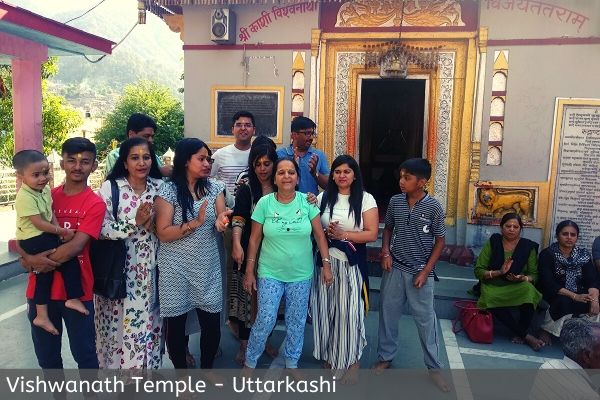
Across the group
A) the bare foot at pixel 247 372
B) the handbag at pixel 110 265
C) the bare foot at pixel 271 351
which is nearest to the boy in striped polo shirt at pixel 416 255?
the bare foot at pixel 271 351

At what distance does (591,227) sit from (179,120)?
71.8ft

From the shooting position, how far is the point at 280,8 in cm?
612

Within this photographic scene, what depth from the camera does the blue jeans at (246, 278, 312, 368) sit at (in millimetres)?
3045

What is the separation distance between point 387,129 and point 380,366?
4604mm

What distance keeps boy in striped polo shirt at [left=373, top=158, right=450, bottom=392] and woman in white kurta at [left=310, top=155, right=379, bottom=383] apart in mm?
272

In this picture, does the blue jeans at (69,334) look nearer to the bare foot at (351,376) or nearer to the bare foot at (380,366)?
the bare foot at (351,376)

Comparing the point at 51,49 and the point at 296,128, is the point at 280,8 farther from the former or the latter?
the point at 51,49

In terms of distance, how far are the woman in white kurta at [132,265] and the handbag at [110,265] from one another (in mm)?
51

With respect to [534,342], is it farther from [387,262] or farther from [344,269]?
[344,269]

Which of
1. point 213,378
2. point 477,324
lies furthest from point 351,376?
point 477,324

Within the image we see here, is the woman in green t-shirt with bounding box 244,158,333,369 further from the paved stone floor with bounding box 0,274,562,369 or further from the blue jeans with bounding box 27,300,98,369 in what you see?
the blue jeans with bounding box 27,300,98,369

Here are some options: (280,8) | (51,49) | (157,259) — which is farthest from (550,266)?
(51,49)

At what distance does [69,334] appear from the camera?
8.80 ft

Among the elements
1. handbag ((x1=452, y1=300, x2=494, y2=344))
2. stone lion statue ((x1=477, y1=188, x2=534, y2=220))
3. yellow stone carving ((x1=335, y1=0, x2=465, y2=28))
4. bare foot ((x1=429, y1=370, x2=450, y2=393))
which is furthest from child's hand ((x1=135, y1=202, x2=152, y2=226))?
stone lion statue ((x1=477, y1=188, x2=534, y2=220))
